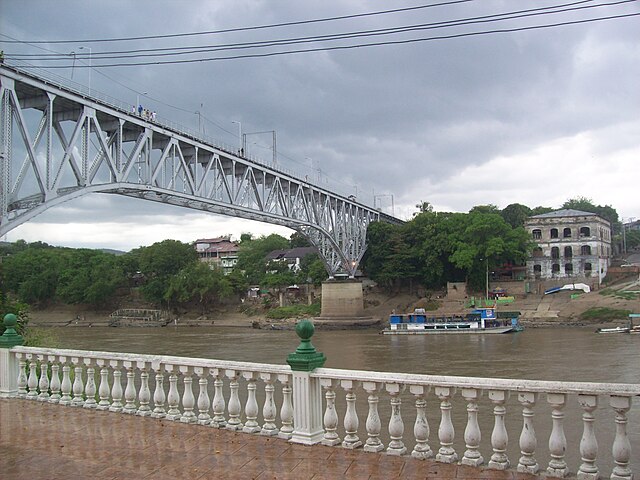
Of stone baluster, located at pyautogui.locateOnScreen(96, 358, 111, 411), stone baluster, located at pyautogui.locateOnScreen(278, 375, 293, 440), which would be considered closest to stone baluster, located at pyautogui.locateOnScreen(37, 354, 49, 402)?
stone baluster, located at pyautogui.locateOnScreen(96, 358, 111, 411)

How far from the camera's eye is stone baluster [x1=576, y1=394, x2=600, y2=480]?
206 inches

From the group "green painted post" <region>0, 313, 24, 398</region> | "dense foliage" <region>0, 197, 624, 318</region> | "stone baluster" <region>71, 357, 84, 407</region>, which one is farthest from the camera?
"dense foliage" <region>0, 197, 624, 318</region>

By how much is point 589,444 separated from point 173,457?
439 cm

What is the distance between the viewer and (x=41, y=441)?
751 centimetres

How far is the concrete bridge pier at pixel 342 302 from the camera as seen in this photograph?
70.7 m

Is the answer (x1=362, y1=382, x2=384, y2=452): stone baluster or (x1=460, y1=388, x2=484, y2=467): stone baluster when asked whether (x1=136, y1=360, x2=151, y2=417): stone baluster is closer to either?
(x1=362, y1=382, x2=384, y2=452): stone baluster

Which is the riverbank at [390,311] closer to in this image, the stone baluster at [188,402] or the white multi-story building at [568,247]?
the white multi-story building at [568,247]

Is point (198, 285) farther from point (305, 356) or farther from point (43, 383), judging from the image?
point (305, 356)

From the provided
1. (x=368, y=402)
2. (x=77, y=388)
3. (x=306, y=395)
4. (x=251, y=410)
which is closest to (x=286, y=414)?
(x=306, y=395)

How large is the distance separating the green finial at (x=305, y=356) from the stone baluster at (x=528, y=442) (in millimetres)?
2388

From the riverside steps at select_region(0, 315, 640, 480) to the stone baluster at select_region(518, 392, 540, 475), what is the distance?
11 millimetres

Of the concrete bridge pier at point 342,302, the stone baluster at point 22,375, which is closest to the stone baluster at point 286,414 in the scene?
the stone baluster at point 22,375

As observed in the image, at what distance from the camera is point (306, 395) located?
696 centimetres

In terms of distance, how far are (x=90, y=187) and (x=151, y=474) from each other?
79.7ft
